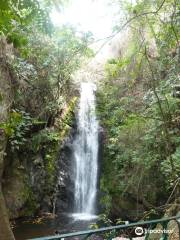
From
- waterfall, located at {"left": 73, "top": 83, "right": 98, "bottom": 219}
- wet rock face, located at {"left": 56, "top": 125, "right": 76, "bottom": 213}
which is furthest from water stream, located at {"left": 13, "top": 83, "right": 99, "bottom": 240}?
wet rock face, located at {"left": 56, "top": 125, "right": 76, "bottom": 213}

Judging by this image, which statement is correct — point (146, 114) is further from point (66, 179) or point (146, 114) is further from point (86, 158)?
point (86, 158)

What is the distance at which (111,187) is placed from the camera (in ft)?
39.9

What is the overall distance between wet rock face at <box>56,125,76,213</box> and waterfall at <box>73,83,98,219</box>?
0.76 ft

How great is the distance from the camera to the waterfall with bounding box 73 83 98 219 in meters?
12.8

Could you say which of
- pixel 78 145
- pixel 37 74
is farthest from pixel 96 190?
pixel 37 74

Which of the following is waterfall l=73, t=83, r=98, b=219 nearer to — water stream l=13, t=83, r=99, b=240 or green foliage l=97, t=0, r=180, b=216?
water stream l=13, t=83, r=99, b=240

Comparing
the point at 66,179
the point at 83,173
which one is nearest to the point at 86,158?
the point at 83,173

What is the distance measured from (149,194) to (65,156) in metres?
4.35

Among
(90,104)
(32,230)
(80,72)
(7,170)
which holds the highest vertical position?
(80,72)

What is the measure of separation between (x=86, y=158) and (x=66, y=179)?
140 centimetres

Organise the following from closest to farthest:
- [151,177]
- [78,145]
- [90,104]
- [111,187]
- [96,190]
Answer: [151,177]
[111,187]
[96,190]
[78,145]
[90,104]

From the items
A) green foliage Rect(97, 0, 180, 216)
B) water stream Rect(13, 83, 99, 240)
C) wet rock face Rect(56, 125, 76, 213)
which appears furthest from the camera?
wet rock face Rect(56, 125, 76, 213)

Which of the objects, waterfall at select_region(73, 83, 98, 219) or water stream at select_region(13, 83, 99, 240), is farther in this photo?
waterfall at select_region(73, 83, 98, 219)

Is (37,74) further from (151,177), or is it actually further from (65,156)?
(151,177)
